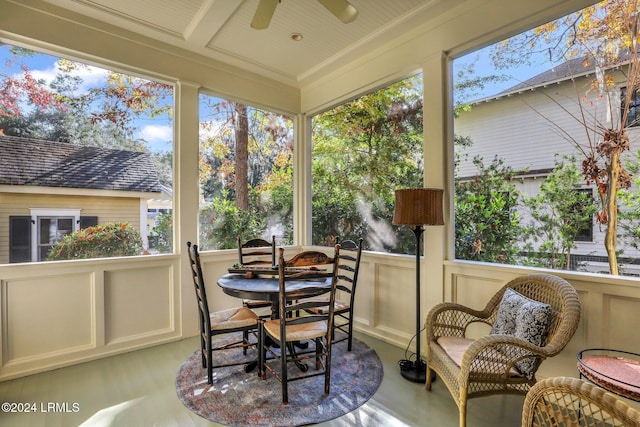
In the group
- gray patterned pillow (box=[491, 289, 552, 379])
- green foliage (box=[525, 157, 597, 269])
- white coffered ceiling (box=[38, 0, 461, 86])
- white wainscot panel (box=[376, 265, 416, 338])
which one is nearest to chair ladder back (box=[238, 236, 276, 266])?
white wainscot panel (box=[376, 265, 416, 338])

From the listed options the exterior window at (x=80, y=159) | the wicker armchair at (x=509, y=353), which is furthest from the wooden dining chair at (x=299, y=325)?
the exterior window at (x=80, y=159)

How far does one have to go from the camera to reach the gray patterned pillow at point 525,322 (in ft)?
5.88

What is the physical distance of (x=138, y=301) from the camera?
313cm

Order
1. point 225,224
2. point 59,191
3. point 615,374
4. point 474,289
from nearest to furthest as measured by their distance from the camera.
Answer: point 615,374
point 474,289
point 59,191
point 225,224

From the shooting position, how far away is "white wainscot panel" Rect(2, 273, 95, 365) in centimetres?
254

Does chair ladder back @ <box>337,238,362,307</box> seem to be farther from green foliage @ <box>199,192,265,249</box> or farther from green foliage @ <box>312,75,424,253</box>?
green foliage @ <box>199,192,265,249</box>

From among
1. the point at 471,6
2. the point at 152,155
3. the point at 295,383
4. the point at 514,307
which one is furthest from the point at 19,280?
the point at 471,6

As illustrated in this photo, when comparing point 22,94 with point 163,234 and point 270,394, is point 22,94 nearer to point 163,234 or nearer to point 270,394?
point 163,234

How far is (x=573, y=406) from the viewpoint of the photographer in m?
1.14

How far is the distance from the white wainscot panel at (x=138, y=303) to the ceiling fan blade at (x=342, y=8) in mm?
2891

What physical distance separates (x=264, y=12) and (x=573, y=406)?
265 cm

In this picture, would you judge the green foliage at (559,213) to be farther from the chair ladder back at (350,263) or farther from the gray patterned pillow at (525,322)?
the chair ladder back at (350,263)

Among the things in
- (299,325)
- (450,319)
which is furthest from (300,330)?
(450,319)

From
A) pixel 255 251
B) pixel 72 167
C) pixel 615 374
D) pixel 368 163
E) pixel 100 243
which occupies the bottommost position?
pixel 615 374
